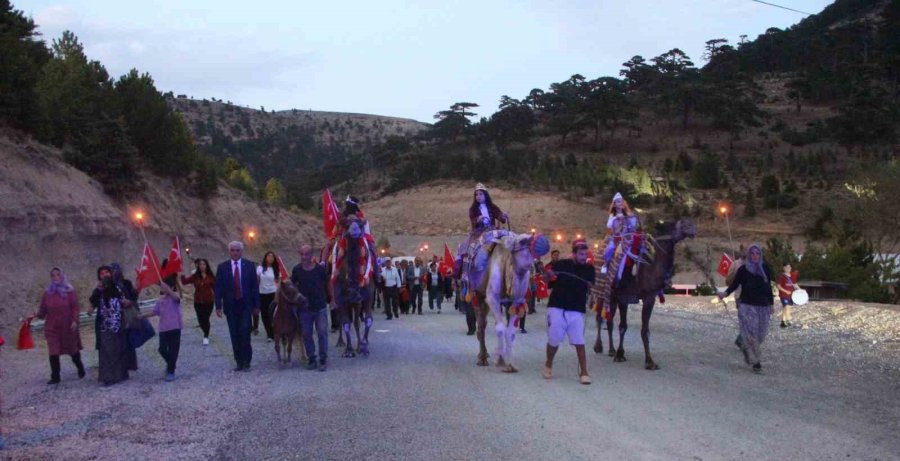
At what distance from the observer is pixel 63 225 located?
2538 centimetres

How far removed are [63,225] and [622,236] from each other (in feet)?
65.2

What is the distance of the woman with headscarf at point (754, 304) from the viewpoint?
40.3 ft

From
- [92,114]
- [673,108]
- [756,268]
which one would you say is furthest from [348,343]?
[673,108]

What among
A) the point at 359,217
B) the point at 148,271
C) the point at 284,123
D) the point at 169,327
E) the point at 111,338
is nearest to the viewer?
the point at 111,338

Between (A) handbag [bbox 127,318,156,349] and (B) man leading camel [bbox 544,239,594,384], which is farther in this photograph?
(A) handbag [bbox 127,318,156,349]

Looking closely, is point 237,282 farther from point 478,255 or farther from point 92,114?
point 92,114

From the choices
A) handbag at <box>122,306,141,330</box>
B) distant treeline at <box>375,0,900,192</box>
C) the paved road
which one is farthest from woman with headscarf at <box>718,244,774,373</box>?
distant treeline at <box>375,0,900,192</box>

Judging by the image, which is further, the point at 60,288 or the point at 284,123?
the point at 284,123

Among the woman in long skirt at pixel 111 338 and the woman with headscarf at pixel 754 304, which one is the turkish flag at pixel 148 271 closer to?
the woman in long skirt at pixel 111 338

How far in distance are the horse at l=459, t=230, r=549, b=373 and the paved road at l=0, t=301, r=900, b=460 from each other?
0.55 metres

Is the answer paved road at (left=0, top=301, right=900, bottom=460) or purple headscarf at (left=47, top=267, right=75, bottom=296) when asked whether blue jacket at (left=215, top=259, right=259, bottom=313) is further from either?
purple headscarf at (left=47, top=267, right=75, bottom=296)

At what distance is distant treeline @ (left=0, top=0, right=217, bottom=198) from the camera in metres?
27.0

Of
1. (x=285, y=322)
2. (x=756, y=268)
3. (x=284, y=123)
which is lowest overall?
(x=285, y=322)

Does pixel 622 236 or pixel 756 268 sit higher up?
pixel 622 236
